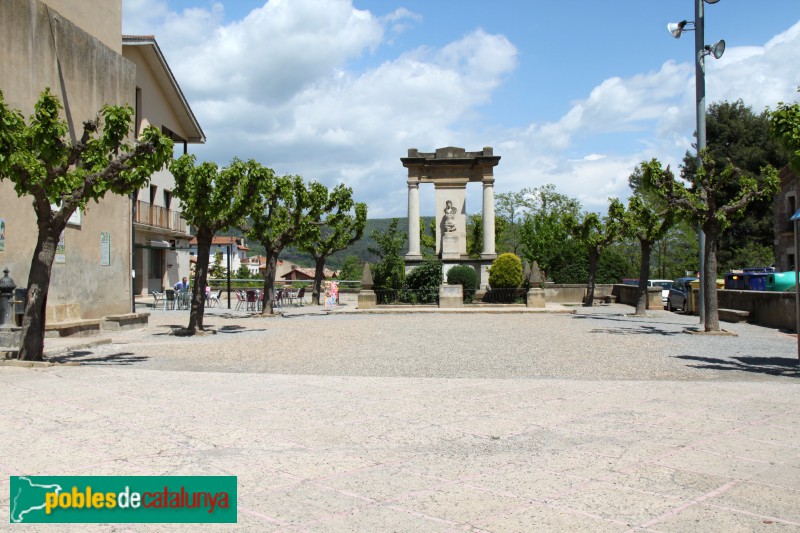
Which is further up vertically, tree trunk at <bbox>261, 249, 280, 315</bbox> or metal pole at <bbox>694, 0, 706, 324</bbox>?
metal pole at <bbox>694, 0, 706, 324</bbox>

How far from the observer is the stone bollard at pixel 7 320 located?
11.5 metres

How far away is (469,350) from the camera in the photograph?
14016 mm

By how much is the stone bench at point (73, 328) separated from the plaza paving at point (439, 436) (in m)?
2.95

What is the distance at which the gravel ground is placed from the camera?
11.0 m

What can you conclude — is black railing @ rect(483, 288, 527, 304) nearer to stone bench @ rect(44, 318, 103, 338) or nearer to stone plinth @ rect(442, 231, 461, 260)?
stone plinth @ rect(442, 231, 461, 260)

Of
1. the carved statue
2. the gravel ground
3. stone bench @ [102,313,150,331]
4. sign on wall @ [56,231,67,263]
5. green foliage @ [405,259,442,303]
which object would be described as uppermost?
the carved statue

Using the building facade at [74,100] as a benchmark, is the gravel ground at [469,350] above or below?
below

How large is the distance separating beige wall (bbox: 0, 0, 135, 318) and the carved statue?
51.3ft

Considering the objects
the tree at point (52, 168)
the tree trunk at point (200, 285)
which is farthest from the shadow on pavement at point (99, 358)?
the tree trunk at point (200, 285)

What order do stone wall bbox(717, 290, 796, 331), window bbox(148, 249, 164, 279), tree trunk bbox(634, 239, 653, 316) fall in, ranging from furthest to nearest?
window bbox(148, 249, 164, 279) → tree trunk bbox(634, 239, 653, 316) → stone wall bbox(717, 290, 796, 331)

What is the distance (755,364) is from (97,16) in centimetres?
1726

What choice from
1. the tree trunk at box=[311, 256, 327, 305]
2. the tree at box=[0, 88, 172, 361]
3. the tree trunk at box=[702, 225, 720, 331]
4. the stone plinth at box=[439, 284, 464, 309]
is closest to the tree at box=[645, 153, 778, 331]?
the tree trunk at box=[702, 225, 720, 331]

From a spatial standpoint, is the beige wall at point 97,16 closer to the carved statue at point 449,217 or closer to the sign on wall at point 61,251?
the sign on wall at point 61,251

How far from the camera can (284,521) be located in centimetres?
407
